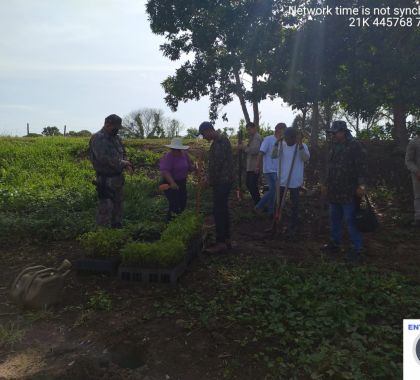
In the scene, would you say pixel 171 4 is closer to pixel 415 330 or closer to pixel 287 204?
pixel 287 204

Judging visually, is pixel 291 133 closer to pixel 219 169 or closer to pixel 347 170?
pixel 347 170

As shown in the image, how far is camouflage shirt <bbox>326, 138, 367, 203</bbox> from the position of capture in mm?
4977

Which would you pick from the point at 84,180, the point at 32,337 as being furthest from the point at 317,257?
the point at 84,180

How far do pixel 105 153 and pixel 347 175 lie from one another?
3.19 m

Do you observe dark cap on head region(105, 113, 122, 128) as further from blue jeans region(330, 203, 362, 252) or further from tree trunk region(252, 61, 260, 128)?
tree trunk region(252, 61, 260, 128)

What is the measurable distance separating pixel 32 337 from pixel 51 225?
11.8 feet

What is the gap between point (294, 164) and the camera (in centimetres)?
604

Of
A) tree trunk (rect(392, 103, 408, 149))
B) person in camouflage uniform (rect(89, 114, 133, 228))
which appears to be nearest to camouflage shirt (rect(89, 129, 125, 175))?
person in camouflage uniform (rect(89, 114, 133, 228))

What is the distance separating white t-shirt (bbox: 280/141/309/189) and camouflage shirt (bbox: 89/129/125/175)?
252cm

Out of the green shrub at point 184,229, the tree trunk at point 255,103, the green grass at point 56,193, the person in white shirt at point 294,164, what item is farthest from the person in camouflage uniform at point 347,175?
the tree trunk at point 255,103

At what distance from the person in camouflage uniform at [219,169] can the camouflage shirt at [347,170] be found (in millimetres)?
1396

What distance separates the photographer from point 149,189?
33.9 feet

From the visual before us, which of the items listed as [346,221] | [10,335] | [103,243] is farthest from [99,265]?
[346,221]

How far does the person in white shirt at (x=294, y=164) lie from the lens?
5988 millimetres
